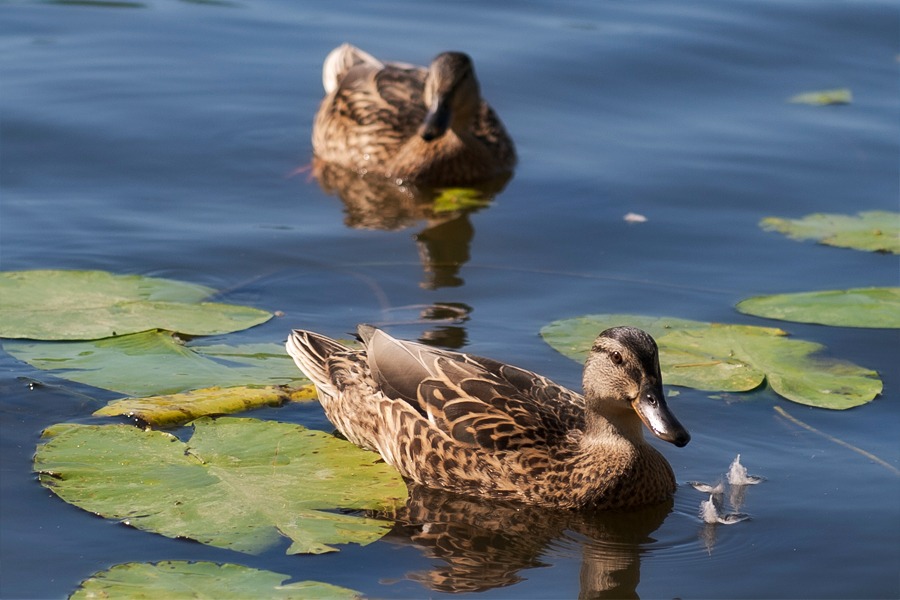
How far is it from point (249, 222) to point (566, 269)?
2.39 meters

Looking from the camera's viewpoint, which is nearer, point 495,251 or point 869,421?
point 869,421

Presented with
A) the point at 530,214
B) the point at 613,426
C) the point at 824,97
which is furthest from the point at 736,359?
the point at 824,97

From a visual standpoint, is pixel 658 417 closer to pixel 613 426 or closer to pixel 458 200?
pixel 613 426

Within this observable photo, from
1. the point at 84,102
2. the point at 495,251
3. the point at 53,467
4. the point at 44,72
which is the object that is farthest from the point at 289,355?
the point at 44,72

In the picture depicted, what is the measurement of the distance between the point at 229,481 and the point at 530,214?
17.0 ft

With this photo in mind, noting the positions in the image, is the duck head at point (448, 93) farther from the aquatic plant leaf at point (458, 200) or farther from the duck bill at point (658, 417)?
the duck bill at point (658, 417)

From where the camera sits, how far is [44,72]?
14289mm

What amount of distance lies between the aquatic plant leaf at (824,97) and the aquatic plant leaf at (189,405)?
7.76 m

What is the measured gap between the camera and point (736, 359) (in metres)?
8.63

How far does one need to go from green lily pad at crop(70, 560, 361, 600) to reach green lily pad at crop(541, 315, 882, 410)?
286 cm

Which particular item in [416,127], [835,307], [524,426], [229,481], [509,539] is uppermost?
[416,127]

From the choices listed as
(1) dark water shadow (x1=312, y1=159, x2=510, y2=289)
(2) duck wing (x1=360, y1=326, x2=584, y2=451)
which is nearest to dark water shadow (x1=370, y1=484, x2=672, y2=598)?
(2) duck wing (x1=360, y1=326, x2=584, y2=451)

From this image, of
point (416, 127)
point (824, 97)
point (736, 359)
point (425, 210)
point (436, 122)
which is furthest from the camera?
point (824, 97)

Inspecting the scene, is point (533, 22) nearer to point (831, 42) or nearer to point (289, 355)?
point (831, 42)
